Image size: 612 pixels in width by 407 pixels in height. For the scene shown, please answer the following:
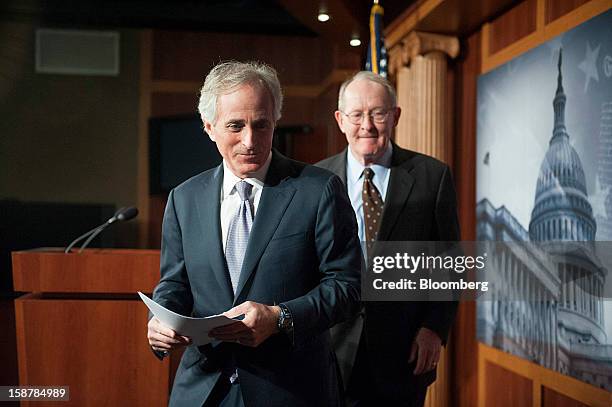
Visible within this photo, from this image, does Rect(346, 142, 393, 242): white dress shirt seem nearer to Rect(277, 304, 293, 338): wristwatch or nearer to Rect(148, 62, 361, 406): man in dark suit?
Rect(148, 62, 361, 406): man in dark suit

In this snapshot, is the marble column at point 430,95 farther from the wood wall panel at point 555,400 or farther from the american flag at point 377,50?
the wood wall panel at point 555,400

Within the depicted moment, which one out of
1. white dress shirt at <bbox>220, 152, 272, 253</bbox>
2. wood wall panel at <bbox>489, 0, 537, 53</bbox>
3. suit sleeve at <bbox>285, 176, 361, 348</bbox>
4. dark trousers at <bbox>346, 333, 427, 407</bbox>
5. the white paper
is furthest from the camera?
wood wall panel at <bbox>489, 0, 537, 53</bbox>

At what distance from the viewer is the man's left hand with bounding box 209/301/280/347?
53.8 inches

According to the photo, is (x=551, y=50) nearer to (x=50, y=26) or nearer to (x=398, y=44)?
(x=398, y=44)

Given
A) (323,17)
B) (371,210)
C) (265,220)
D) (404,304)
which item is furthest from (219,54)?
(265,220)

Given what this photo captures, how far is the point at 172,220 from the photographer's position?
1575 mm

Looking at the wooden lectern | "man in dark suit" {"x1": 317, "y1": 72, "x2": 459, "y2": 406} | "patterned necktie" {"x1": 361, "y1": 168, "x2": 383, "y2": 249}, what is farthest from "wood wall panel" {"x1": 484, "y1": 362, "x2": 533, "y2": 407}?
the wooden lectern

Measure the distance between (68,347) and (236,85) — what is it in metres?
1.49

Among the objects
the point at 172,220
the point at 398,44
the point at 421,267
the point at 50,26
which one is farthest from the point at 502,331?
the point at 50,26

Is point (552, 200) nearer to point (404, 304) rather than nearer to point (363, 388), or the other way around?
point (404, 304)

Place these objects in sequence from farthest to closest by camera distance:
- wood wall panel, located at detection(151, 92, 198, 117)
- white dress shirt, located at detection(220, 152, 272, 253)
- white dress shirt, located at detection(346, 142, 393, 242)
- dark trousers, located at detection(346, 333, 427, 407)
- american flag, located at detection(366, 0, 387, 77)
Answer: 1. wood wall panel, located at detection(151, 92, 198, 117)
2. american flag, located at detection(366, 0, 387, 77)
3. white dress shirt, located at detection(346, 142, 393, 242)
4. dark trousers, located at detection(346, 333, 427, 407)
5. white dress shirt, located at detection(220, 152, 272, 253)

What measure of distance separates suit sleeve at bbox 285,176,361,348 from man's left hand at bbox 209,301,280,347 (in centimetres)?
5

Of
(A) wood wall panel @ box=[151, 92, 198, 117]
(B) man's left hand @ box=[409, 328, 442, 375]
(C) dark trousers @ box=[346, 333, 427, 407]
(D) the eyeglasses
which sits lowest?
(C) dark trousers @ box=[346, 333, 427, 407]

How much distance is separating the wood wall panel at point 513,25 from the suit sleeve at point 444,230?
4.49 ft
